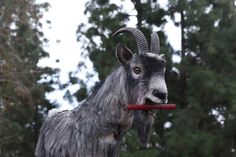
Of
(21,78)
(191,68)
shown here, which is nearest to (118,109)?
(191,68)

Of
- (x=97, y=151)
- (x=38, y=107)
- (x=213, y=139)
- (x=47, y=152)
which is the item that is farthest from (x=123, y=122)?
(x=38, y=107)

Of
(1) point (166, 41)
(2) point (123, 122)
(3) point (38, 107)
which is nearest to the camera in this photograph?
(2) point (123, 122)

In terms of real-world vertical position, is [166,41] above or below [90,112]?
above

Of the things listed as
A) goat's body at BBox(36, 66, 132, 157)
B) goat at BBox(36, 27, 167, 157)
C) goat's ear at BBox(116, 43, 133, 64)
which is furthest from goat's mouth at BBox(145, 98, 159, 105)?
goat's ear at BBox(116, 43, 133, 64)

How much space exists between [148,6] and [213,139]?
3534 mm

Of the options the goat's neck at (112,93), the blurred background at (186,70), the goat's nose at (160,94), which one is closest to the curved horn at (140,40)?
the goat's neck at (112,93)

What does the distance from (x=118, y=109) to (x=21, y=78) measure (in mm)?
12124

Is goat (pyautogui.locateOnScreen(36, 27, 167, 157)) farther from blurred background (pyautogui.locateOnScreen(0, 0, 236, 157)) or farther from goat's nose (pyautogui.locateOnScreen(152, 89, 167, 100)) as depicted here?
blurred background (pyautogui.locateOnScreen(0, 0, 236, 157))

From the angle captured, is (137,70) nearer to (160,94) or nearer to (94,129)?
(160,94)

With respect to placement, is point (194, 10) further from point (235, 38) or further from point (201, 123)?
point (201, 123)

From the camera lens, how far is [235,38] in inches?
541

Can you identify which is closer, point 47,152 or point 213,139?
point 47,152

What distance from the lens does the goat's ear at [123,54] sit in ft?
15.4

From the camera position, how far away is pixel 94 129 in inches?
183
